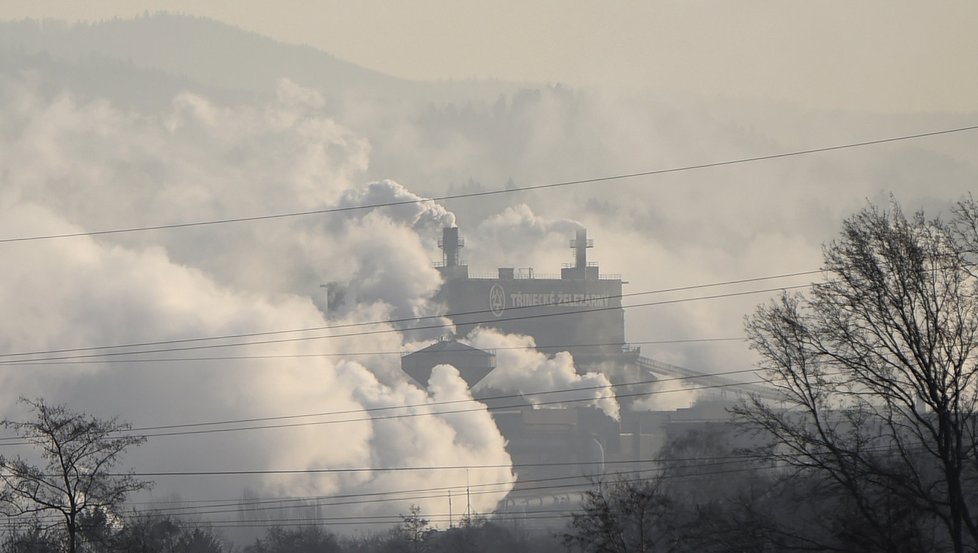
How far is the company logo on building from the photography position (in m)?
146

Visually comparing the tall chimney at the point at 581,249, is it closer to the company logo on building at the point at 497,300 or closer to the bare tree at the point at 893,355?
the company logo on building at the point at 497,300

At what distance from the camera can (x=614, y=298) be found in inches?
6043

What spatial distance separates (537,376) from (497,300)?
11446 millimetres

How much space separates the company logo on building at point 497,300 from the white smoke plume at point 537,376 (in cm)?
286

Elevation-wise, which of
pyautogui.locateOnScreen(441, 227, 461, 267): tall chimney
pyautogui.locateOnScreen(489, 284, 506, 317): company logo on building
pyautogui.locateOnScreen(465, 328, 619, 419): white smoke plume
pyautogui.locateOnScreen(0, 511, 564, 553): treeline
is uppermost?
pyautogui.locateOnScreen(441, 227, 461, 267): tall chimney

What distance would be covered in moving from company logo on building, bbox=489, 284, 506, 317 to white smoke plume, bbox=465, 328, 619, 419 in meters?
2.86

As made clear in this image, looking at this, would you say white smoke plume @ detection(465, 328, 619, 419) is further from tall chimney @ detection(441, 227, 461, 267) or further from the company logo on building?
tall chimney @ detection(441, 227, 461, 267)

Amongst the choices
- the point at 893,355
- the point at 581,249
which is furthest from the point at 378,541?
the point at 581,249

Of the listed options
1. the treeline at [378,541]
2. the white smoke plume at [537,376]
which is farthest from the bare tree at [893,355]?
the white smoke plume at [537,376]

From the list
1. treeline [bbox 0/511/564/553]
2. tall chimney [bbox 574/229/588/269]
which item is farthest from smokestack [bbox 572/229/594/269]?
treeline [bbox 0/511/564/553]

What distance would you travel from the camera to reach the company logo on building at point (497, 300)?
146 meters

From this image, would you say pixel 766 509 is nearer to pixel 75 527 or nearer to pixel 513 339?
pixel 75 527

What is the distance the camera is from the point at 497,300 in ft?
483

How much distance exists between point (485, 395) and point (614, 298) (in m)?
30.0
